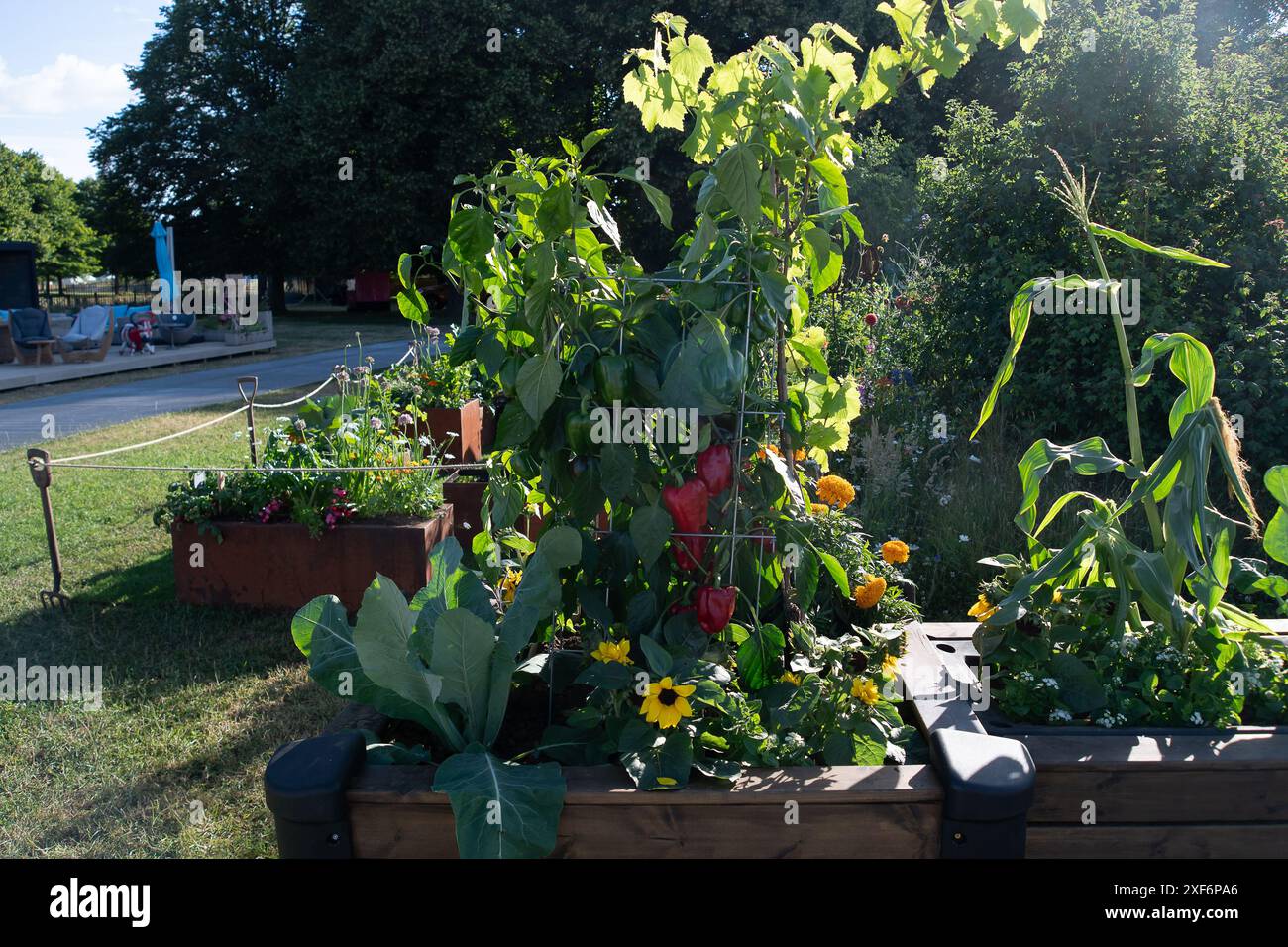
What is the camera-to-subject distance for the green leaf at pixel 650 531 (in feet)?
7.04

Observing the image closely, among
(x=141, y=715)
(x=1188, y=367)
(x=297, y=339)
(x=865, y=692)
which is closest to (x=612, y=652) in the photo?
(x=865, y=692)

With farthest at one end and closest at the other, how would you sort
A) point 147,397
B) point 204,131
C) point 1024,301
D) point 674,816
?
point 204,131
point 147,397
point 1024,301
point 674,816

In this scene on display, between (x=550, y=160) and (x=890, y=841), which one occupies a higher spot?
(x=550, y=160)

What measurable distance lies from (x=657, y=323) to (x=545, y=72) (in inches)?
938

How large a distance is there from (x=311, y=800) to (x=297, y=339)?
23.3 metres

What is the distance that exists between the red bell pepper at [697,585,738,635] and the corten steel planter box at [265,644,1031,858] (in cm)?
35

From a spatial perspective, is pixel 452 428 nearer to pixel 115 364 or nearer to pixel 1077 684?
pixel 1077 684

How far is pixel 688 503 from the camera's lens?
2.18 metres

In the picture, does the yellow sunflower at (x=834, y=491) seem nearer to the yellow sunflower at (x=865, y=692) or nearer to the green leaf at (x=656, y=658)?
the yellow sunflower at (x=865, y=692)

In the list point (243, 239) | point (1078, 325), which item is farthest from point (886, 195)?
point (243, 239)

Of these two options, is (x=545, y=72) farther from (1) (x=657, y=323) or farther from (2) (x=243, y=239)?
(1) (x=657, y=323)

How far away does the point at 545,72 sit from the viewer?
23984 millimetres

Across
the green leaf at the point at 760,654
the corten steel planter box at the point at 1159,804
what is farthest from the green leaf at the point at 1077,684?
the green leaf at the point at 760,654

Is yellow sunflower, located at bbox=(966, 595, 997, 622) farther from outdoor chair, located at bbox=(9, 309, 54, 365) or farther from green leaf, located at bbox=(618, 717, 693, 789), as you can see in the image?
outdoor chair, located at bbox=(9, 309, 54, 365)
